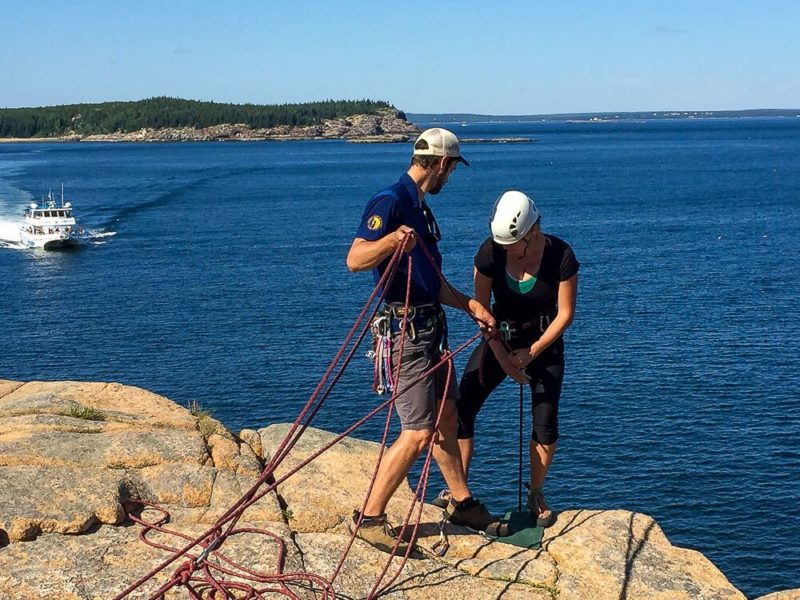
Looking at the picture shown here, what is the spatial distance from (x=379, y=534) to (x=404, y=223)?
2.08 meters

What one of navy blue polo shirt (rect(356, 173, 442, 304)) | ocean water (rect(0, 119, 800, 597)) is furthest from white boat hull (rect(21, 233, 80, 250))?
navy blue polo shirt (rect(356, 173, 442, 304))

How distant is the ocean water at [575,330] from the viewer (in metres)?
21.5

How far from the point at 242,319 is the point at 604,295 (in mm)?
15487

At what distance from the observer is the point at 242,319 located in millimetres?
38469

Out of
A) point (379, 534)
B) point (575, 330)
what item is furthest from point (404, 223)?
point (575, 330)

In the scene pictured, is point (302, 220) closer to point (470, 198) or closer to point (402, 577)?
point (470, 198)

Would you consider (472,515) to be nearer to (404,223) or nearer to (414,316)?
(414,316)

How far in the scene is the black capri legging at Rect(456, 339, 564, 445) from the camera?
272 inches

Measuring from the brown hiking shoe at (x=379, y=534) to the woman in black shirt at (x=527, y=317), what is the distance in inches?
40.4

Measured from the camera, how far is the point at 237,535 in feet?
19.9

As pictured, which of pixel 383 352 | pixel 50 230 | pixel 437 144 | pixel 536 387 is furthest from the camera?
pixel 50 230

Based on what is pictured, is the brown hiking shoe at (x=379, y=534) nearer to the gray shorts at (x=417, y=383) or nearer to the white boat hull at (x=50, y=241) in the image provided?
the gray shorts at (x=417, y=383)

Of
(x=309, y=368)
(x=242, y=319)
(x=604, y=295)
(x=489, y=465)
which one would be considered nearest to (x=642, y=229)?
(x=604, y=295)

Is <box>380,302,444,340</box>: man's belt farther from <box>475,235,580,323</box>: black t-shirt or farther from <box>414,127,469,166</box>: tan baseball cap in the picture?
<box>414,127,469,166</box>: tan baseball cap
